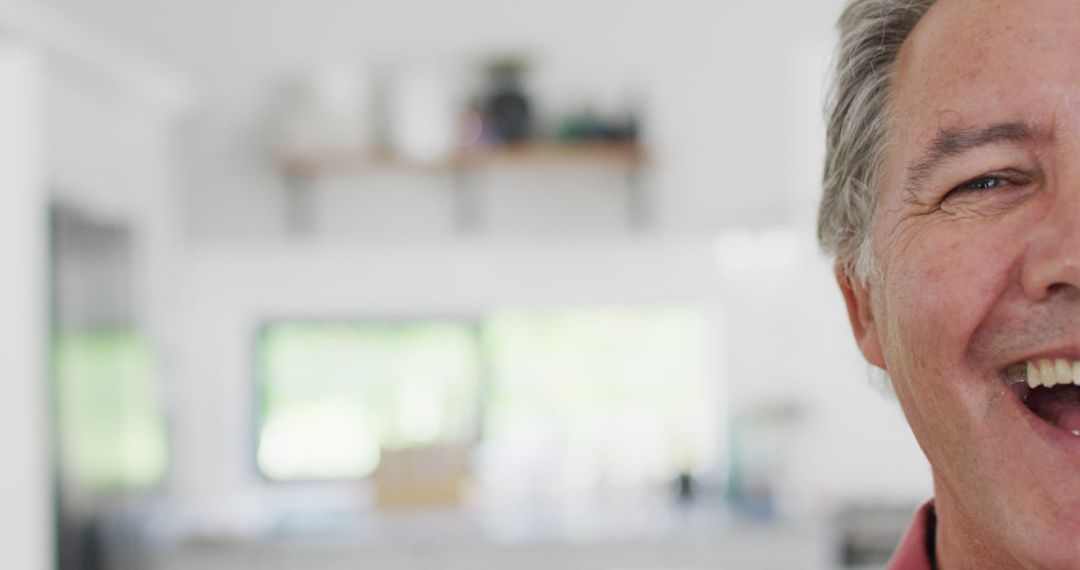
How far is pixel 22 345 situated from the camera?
3.28m

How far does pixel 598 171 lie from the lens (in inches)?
202

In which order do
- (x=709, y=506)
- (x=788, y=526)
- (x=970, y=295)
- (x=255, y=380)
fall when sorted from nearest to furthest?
(x=970, y=295) < (x=788, y=526) < (x=709, y=506) < (x=255, y=380)

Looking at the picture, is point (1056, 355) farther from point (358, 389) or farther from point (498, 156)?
point (358, 389)

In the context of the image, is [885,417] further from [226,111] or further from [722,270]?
[226,111]

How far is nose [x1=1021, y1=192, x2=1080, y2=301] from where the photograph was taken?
824mm

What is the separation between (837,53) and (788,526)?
331 cm

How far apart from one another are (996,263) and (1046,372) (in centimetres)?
8

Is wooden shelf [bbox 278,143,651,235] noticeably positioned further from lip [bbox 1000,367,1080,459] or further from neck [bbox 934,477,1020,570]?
lip [bbox 1000,367,1080,459]

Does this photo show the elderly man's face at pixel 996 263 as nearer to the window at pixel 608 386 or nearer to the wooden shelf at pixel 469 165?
the wooden shelf at pixel 469 165

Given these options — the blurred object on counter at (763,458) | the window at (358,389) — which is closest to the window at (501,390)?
the window at (358,389)

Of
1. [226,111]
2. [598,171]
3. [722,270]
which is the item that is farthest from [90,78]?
[722,270]

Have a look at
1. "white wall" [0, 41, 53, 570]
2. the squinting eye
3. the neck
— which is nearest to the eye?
the squinting eye

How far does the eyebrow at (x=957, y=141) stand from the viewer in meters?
0.89

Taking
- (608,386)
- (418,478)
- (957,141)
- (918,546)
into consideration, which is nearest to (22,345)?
(418,478)
